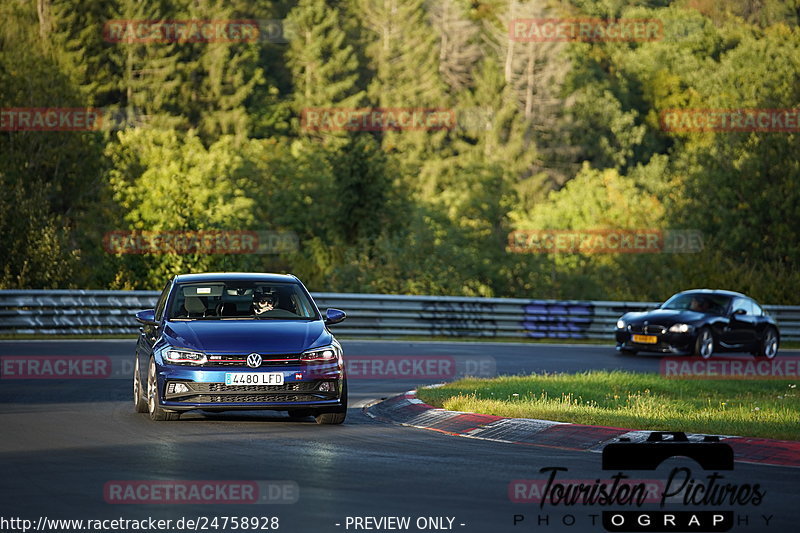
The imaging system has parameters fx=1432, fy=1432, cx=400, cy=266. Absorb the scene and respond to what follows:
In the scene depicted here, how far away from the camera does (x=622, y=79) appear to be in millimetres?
97375

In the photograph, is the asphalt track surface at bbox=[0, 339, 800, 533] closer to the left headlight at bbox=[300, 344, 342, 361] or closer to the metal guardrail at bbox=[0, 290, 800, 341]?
the left headlight at bbox=[300, 344, 342, 361]

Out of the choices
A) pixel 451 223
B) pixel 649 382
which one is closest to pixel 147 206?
pixel 451 223

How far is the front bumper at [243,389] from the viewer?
1416 cm

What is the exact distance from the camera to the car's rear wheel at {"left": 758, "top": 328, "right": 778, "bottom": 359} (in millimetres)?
29984

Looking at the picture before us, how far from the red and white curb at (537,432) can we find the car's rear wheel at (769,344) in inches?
589

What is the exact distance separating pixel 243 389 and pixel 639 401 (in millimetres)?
5872

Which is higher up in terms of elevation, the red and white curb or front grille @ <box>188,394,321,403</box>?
front grille @ <box>188,394,321,403</box>

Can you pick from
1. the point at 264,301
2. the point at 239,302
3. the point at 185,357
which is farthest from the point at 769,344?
the point at 185,357
